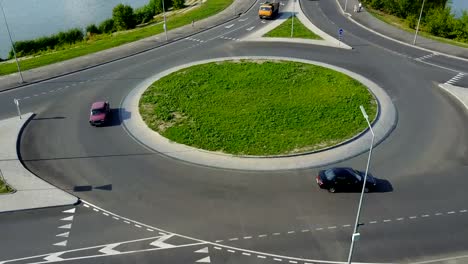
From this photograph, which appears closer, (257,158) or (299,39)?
(257,158)

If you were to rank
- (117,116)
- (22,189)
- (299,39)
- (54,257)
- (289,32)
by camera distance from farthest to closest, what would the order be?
1. (289,32)
2. (299,39)
3. (117,116)
4. (22,189)
5. (54,257)

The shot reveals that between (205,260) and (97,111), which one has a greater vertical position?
(97,111)

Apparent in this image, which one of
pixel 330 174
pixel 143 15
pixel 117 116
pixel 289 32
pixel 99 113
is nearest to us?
pixel 330 174

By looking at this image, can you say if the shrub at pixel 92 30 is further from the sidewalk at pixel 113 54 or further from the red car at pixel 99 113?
the red car at pixel 99 113

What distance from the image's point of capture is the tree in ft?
201

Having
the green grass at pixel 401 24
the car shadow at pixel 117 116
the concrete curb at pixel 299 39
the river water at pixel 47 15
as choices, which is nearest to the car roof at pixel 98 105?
the car shadow at pixel 117 116

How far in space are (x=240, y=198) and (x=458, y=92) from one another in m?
24.5

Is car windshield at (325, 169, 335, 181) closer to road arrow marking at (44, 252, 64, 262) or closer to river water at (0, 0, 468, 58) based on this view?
road arrow marking at (44, 252, 64, 262)

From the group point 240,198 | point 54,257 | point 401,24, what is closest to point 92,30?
point 401,24

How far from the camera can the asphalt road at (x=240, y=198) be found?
2128cm

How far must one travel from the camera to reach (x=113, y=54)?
1855 inches

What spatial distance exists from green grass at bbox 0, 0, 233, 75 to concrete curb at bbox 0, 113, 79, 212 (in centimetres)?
1742

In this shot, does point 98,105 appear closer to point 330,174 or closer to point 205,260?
point 205,260

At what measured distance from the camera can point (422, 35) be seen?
52531 millimetres
